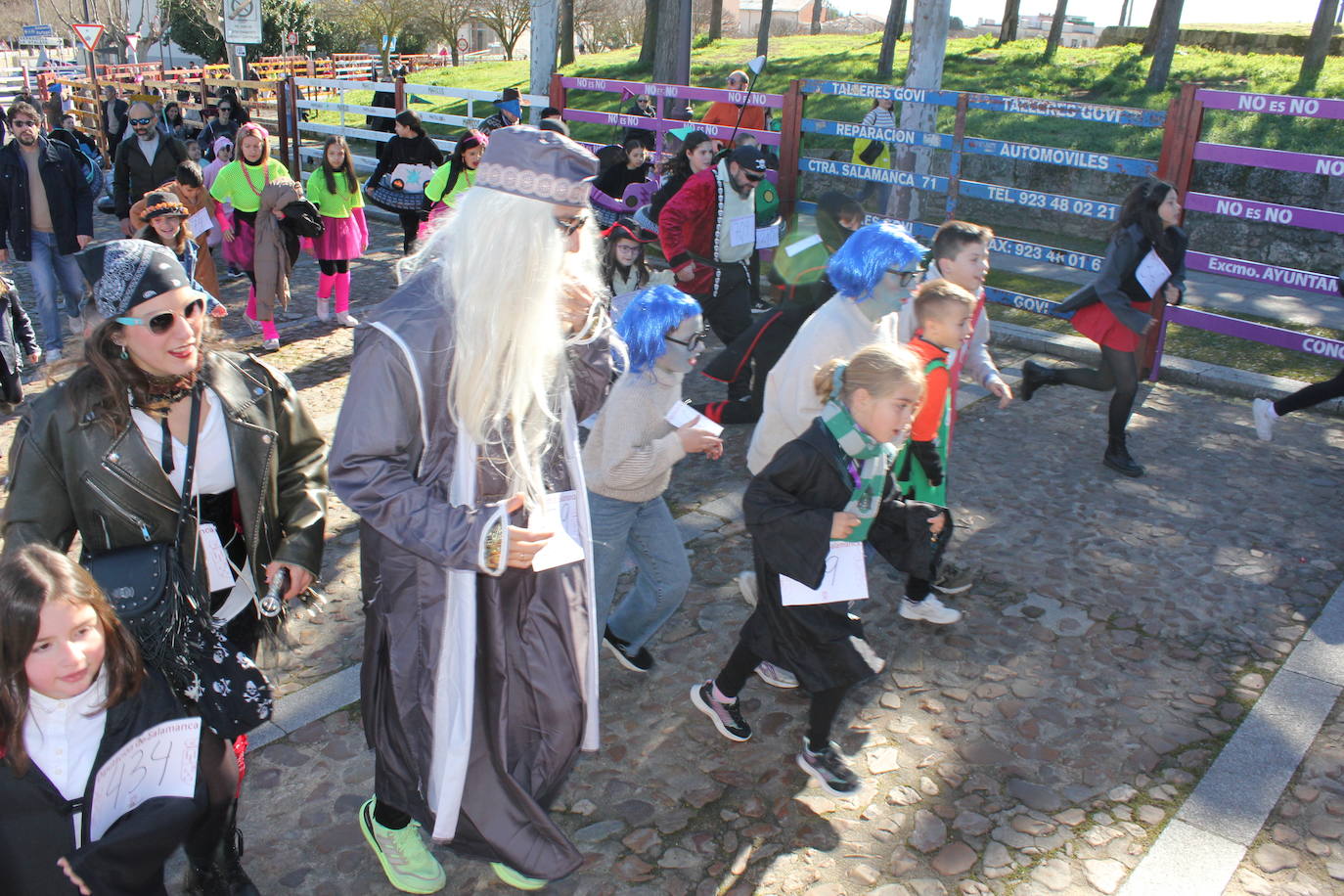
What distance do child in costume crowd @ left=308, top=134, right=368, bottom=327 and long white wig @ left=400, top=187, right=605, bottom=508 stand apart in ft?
24.0

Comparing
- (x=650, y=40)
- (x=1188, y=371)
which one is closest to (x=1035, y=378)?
(x=1188, y=371)

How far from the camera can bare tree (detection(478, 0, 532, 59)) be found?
4919 cm

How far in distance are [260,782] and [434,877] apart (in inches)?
34.4

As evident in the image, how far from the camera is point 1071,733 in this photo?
13.0ft

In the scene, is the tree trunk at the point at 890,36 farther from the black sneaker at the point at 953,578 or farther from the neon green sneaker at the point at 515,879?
the neon green sneaker at the point at 515,879

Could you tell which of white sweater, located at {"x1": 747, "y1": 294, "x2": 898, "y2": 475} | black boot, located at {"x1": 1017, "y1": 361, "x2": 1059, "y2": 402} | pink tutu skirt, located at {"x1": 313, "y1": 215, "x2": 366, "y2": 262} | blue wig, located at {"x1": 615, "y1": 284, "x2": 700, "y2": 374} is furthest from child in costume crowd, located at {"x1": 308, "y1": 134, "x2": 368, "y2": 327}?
blue wig, located at {"x1": 615, "y1": 284, "x2": 700, "y2": 374}

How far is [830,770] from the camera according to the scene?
11.8 feet

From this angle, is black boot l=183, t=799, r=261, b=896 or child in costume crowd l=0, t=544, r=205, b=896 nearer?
child in costume crowd l=0, t=544, r=205, b=896

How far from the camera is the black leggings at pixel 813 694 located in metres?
3.55

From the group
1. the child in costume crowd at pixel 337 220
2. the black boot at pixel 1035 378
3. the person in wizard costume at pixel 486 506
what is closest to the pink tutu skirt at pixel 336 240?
the child in costume crowd at pixel 337 220

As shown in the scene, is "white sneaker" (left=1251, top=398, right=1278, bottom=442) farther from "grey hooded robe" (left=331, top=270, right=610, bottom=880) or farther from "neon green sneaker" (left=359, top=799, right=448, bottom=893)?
"neon green sneaker" (left=359, top=799, right=448, bottom=893)

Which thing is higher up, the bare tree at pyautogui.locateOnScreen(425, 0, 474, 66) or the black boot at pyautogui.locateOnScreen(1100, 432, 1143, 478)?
the bare tree at pyautogui.locateOnScreen(425, 0, 474, 66)

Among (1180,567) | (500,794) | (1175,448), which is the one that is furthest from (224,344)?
(1175,448)

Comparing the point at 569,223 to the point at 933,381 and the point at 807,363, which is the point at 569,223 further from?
the point at 933,381
